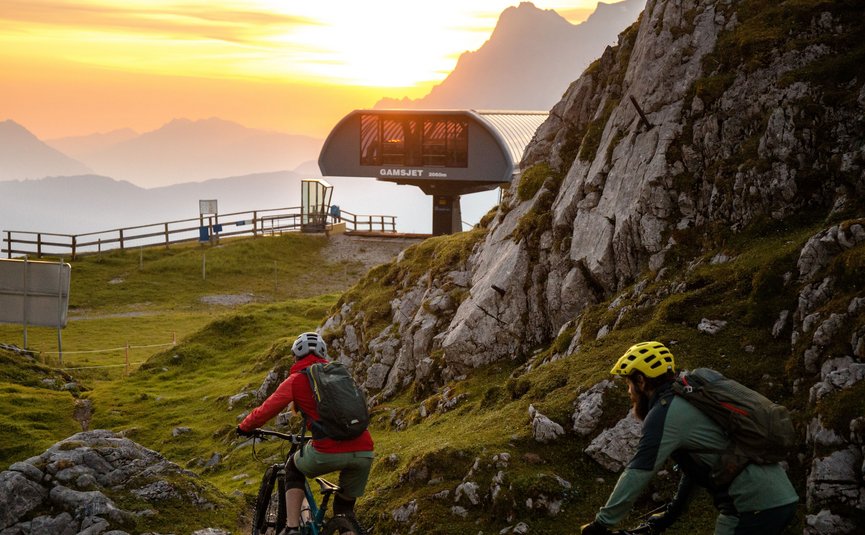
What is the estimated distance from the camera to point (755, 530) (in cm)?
766

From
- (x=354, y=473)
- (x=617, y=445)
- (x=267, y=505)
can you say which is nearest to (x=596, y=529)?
(x=354, y=473)

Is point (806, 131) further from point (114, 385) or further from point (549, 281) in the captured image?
point (114, 385)

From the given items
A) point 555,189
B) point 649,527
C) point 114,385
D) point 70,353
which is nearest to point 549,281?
point 555,189

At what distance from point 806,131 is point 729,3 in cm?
459

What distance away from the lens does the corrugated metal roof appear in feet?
203

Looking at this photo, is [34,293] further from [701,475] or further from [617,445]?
[701,475]

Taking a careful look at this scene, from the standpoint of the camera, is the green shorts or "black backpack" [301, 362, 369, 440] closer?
"black backpack" [301, 362, 369, 440]

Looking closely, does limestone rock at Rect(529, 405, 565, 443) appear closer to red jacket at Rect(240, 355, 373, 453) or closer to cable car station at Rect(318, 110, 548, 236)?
red jacket at Rect(240, 355, 373, 453)

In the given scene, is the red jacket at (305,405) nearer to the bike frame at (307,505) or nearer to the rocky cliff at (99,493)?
the bike frame at (307,505)

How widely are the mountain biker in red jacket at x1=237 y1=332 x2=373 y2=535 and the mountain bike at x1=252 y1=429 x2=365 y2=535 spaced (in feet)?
0.40

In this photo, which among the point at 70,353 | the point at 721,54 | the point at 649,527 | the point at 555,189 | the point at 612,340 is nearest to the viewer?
the point at 649,527

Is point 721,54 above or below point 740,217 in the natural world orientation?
above

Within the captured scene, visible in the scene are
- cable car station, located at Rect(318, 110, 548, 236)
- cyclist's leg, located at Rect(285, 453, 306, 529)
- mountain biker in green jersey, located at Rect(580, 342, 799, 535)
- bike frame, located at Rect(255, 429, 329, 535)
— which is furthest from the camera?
cable car station, located at Rect(318, 110, 548, 236)

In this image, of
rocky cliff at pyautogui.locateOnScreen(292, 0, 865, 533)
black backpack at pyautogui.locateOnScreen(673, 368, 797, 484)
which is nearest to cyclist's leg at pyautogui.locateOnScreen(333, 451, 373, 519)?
rocky cliff at pyautogui.locateOnScreen(292, 0, 865, 533)
